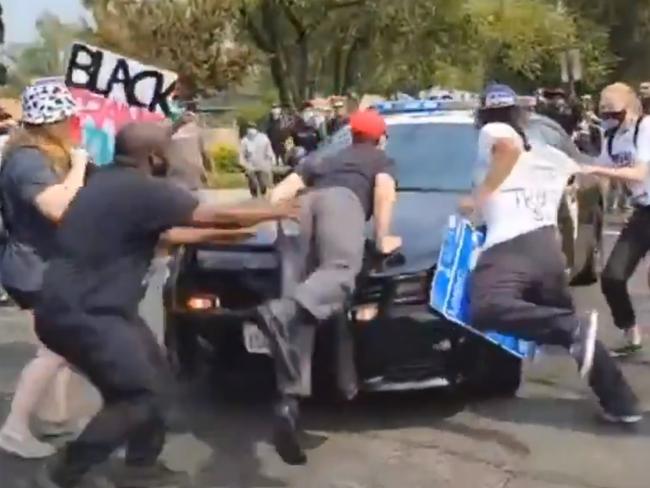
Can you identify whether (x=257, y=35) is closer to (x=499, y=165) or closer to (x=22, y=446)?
(x=499, y=165)

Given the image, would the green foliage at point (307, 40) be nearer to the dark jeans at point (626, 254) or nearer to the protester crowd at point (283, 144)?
the protester crowd at point (283, 144)

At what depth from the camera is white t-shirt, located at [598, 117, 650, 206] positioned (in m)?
7.98

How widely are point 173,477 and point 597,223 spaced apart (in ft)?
19.4

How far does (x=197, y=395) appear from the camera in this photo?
8023mm

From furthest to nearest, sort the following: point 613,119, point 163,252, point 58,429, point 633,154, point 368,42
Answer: point 368,42 → point 613,119 → point 633,154 → point 58,429 → point 163,252

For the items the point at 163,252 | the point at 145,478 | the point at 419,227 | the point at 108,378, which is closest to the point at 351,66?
the point at 419,227

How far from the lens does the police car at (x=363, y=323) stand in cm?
697

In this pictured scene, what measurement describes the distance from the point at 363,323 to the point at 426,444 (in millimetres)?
637

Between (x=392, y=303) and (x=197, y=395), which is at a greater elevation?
(x=392, y=303)

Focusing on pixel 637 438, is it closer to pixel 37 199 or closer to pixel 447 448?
pixel 447 448

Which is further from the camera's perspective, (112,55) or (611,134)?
(112,55)

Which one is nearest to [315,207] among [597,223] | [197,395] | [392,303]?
[392,303]

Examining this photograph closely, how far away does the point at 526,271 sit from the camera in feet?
22.5

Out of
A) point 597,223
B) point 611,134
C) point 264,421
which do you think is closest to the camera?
point 264,421
